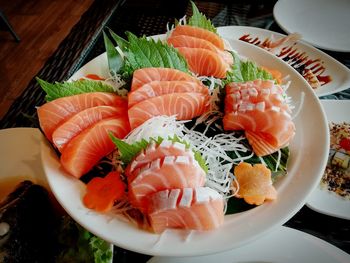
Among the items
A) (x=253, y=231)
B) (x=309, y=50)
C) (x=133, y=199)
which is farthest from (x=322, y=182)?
(x=309, y=50)

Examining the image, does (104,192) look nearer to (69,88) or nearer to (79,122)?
(79,122)

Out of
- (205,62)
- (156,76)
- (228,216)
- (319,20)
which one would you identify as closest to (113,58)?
(156,76)

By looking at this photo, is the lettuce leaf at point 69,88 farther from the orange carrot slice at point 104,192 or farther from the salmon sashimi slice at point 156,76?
the orange carrot slice at point 104,192

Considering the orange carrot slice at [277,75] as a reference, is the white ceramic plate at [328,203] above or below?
below

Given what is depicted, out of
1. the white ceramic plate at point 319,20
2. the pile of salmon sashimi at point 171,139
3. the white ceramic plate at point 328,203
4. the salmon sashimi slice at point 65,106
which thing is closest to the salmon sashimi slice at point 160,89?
the pile of salmon sashimi at point 171,139

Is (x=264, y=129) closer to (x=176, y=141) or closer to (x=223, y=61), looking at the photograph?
(x=176, y=141)
